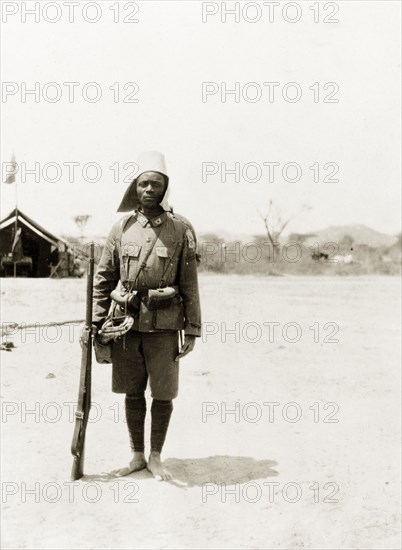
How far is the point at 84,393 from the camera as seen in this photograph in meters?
4.21

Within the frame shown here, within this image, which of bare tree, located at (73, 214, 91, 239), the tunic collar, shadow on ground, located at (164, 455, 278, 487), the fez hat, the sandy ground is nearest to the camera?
the sandy ground

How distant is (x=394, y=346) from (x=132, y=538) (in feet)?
21.5

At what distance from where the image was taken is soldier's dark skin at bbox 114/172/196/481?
407cm

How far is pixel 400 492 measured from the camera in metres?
4.44

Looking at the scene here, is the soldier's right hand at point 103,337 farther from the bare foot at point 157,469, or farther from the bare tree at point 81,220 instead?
the bare tree at point 81,220

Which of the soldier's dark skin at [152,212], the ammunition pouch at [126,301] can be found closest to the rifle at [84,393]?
the ammunition pouch at [126,301]

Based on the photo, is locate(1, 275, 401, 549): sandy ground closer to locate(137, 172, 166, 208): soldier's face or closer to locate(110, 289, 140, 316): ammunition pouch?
locate(110, 289, 140, 316): ammunition pouch

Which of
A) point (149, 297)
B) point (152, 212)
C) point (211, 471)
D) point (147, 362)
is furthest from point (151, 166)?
point (211, 471)

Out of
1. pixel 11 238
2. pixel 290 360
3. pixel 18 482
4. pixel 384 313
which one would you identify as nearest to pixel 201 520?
pixel 18 482

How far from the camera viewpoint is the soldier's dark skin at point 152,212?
407 cm

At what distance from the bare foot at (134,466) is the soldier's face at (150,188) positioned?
1619mm

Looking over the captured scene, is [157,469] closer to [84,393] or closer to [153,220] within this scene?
[84,393]

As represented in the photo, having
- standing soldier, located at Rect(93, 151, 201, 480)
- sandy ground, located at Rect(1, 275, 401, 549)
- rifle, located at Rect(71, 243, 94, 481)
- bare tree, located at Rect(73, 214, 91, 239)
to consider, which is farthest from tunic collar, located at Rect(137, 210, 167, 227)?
bare tree, located at Rect(73, 214, 91, 239)

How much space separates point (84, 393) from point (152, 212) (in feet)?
3.85
